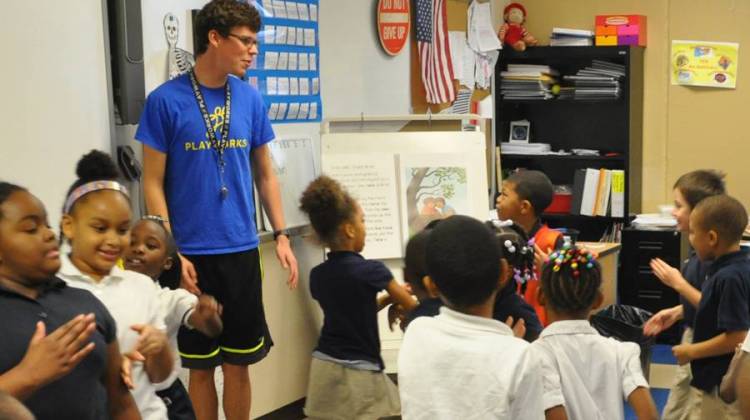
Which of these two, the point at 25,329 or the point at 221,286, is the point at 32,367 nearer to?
the point at 25,329

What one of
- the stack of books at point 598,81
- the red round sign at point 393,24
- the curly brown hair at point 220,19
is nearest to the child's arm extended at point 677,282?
the curly brown hair at point 220,19

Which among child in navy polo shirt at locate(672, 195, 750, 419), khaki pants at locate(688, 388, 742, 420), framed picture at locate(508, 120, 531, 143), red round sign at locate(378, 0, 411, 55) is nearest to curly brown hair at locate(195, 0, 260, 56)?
child in navy polo shirt at locate(672, 195, 750, 419)

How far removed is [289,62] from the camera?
15.7ft

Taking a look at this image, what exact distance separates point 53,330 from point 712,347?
2186mm

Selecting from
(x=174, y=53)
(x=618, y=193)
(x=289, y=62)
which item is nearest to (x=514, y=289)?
(x=174, y=53)

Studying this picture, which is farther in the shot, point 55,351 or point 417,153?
point 417,153

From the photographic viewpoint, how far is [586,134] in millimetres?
7227

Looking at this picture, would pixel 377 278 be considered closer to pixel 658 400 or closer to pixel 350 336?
pixel 350 336

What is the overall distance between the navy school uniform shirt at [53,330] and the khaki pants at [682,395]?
2238 millimetres

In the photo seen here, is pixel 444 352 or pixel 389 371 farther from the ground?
A: pixel 444 352

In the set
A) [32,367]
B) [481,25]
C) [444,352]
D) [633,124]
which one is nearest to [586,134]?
[633,124]

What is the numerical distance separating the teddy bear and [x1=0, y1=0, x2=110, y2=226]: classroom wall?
13.1 ft

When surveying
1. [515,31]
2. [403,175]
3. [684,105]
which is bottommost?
[403,175]

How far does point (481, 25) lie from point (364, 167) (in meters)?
2.25
